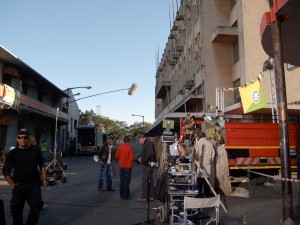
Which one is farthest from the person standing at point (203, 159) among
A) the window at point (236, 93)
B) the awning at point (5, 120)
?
the awning at point (5, 120)

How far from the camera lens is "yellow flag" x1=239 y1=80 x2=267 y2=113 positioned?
1100 cm

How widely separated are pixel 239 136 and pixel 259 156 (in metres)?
0.98

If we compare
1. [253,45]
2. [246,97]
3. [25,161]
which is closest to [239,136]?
[246,97]

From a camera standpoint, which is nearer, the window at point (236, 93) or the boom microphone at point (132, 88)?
the window at point (236, 93)

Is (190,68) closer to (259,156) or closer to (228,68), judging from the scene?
(228,68)

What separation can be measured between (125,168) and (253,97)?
205 inches

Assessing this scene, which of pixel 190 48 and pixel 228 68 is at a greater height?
pixel 190 48

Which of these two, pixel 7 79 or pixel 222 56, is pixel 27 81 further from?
pixel 222 56

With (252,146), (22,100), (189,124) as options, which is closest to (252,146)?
(252,146)

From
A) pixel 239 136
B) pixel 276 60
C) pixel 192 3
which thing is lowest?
pixel 239 136

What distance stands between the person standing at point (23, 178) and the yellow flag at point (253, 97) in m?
7.89

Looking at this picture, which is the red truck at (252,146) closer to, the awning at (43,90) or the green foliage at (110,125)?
the awning at (43,90)

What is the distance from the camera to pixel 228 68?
23.6 m

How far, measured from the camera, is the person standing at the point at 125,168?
31.4 ft
